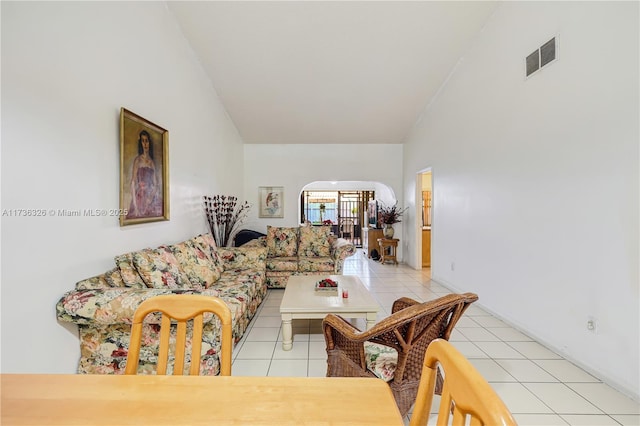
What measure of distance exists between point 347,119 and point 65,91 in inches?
173

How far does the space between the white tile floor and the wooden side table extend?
111 inches

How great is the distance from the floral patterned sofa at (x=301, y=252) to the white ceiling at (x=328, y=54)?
2189mm

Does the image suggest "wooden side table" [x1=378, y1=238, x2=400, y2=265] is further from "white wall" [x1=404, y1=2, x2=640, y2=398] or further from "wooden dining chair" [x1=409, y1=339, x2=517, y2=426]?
"wooden dining chair" [x1=409, y1=339, x2=517, y2=426]

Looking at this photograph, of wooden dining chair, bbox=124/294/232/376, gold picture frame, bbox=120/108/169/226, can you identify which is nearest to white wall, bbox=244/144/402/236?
gold picture frame, bbox=120/108/169/226

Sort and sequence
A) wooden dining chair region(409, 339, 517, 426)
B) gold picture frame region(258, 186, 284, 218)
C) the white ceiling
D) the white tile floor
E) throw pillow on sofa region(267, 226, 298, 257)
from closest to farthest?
wooden dining chair region(409, 339, 517, 426), the white tile floor, the white ceiling, throw pillow on sofa region(267, 226, 298, 257), gold picture frame region(258, 186, 284, 218)

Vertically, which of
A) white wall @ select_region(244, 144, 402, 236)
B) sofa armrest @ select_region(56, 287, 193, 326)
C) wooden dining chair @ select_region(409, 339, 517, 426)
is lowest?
sofa armrest @ select_region(56, 287, 193, 326)

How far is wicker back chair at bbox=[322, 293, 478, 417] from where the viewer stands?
1.40m

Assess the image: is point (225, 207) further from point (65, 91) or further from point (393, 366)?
point (393, 366)

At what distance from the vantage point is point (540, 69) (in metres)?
2.66

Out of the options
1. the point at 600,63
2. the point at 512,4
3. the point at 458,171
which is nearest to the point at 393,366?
the point at 600,63

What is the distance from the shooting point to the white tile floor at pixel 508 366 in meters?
1.80

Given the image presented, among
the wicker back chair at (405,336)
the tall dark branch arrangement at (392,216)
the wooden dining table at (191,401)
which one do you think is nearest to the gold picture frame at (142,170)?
the wooden dining table at (191,401)

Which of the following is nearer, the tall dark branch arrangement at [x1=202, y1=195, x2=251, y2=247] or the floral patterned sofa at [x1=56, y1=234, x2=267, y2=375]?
the floral patterned sofa at [x1=56, y1=234, x2=267, y2=375]

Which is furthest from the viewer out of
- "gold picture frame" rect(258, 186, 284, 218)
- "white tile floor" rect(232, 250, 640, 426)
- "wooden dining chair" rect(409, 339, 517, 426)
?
"gold picture frame" rect(258, 186, 284, 218)
